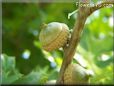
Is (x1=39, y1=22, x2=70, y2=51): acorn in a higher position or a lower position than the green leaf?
higher

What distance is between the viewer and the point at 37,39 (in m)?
1.71

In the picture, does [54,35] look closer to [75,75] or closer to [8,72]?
[75,75]

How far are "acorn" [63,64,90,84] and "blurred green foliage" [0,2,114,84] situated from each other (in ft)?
1.15

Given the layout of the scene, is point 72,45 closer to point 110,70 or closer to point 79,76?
point 79,76

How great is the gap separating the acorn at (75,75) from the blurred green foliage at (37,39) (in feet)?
1.15

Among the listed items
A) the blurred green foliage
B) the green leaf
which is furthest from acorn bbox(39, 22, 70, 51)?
the blurred green foliage

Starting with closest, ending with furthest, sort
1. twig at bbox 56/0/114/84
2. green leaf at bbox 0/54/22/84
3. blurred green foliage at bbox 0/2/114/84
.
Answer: twig at bbox 56/0/114/84 → green leaf at bbox 0/54/22/84 → blurred green foliage at bbox 0/2/114/84

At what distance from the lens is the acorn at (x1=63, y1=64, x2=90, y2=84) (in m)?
0.83

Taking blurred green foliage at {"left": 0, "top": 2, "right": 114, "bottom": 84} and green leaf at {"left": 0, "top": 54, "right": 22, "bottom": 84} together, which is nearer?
green leaf at {"left": 0, "top": 54, "right": 22, "bottom": 84}

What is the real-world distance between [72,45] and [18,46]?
0.95 metres

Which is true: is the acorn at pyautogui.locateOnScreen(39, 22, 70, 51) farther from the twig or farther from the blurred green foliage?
the blurred green foliage

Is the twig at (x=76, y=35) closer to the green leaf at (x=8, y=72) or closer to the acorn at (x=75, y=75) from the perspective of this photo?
the acorn at (x=75, y=75)

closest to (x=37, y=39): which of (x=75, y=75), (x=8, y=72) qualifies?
(x=8, y=72)

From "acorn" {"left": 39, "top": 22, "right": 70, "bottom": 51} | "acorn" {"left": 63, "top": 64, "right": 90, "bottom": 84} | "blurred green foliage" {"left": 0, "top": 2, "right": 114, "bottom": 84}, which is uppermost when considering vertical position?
"acorn" {"left": 39, "top": 22, "right": 70, "bottom": 51}
